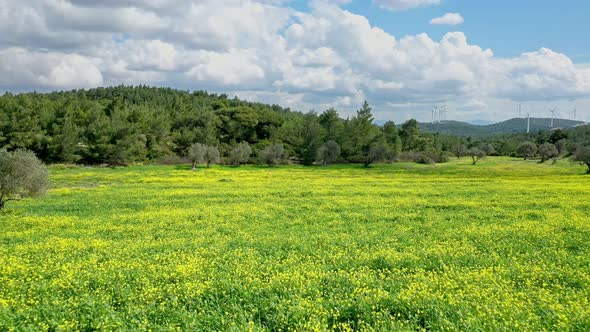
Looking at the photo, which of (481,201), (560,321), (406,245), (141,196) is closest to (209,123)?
(141,196)

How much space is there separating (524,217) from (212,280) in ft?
66.8

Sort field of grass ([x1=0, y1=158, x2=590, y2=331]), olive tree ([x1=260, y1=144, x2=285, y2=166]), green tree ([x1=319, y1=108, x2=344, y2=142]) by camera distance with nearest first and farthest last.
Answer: field of grass ([x1=0, y1=158, x2=590, y2=331]) < olive tree ([x1=260, y1=144, x2=285, y2=166]) < green tree ([x1=319, y1=108, x2=344, y2=142])

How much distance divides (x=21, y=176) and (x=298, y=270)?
2404 cm

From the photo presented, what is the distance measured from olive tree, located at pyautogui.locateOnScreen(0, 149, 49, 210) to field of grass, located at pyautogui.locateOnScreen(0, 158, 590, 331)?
1818 millimetres

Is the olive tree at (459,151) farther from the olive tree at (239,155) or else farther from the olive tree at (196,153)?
the olive tree at (196,153)

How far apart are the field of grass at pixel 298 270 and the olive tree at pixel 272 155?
7389 centimetres

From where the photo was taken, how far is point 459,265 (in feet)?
45.2

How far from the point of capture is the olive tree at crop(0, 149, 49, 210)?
27078 millimetres

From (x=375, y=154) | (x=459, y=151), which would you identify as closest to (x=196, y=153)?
(x=375, y=154)

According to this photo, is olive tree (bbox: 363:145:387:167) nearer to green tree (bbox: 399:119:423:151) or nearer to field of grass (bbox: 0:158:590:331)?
green tree (bbox: 399:119:423:151)

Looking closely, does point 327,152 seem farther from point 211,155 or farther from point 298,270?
point 298,270

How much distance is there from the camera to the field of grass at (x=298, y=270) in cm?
927

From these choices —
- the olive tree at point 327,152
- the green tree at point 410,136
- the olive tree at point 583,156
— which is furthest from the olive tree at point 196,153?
the green tree at point 410,136

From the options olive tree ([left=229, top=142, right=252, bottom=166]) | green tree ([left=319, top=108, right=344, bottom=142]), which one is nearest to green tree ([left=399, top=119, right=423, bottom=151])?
green tree ([left=319, top=108, right=344, bottom=142])
